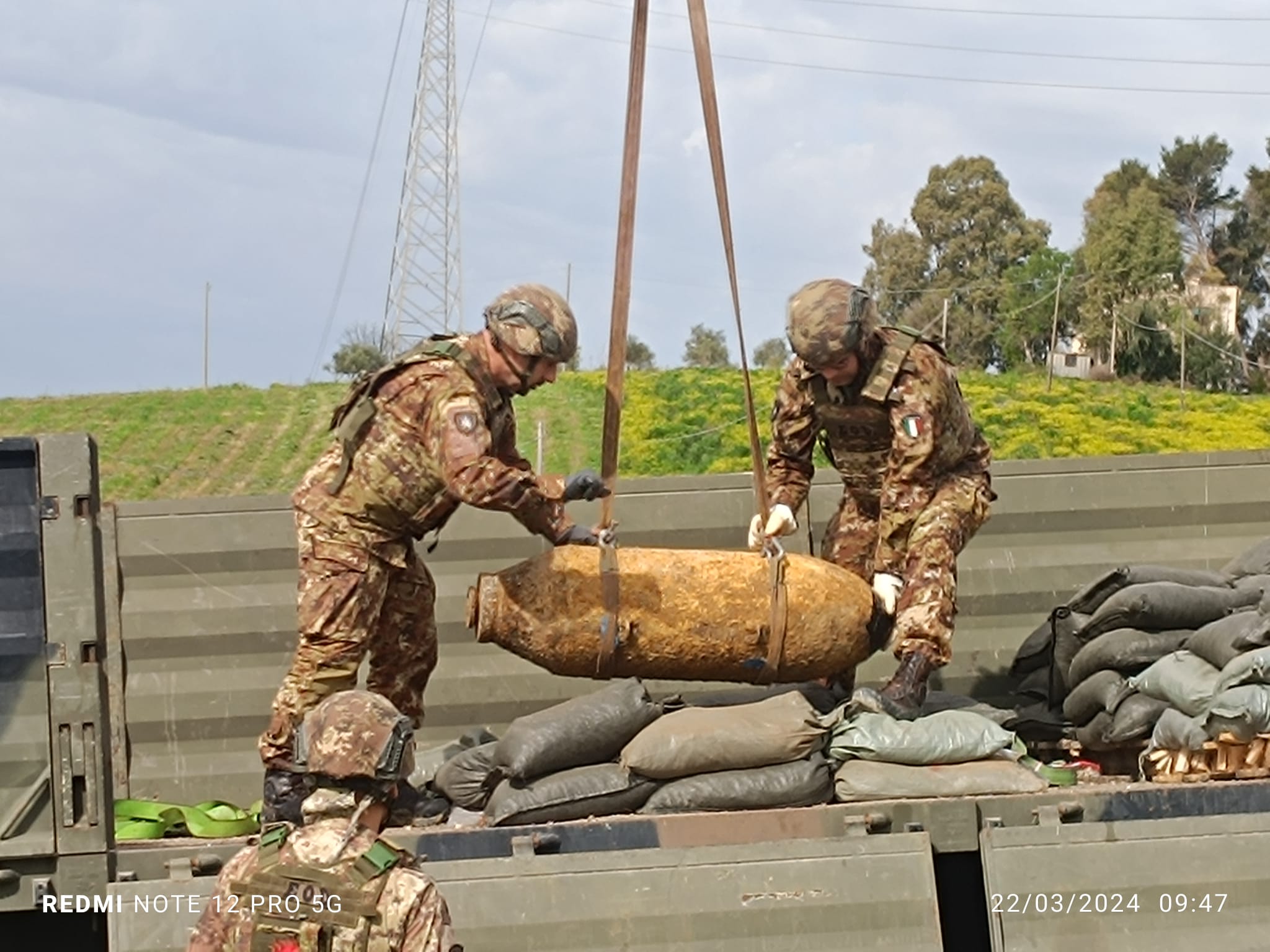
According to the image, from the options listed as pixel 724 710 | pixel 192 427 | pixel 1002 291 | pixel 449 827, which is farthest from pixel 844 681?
pixel 1002 291

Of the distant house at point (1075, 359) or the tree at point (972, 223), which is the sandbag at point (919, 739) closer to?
the distant house at point (1075, 359)

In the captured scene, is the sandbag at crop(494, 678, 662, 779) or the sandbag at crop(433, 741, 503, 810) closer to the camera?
the sandbag at crop(494, 678, 662, 779)

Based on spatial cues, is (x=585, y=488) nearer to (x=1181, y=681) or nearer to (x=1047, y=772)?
(x=1047, y=772)

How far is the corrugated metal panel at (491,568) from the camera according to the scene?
4.76m

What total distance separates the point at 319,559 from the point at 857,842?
1571mm

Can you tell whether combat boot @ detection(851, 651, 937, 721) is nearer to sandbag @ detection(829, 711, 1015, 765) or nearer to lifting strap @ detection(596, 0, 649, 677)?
sandbag @ detection(829, 711, 1015, 765)

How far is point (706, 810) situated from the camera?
3.90 metres

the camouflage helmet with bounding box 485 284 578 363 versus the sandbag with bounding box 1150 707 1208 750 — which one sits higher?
the camouflage helmet with bounding box 485 284 578 363

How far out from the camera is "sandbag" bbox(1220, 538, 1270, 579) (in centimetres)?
474

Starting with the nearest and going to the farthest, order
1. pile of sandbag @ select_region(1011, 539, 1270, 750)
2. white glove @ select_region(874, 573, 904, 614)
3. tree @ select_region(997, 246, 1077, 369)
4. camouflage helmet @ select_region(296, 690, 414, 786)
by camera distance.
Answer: camouflage helmet @ select_region(296, 690, 414, 786) < pile of sandbag @ select_region(1011, 539, 1270, 750) < white glove @ select_region(874, 573, 904, 614) < tree @ select_region(997, 246, 1077, 369)

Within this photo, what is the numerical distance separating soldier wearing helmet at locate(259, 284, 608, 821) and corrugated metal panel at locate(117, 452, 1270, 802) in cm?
37

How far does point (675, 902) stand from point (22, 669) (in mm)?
1355

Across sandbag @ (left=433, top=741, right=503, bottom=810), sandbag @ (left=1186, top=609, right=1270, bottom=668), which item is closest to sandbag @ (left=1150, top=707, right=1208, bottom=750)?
sandbag @ (left=1186, top=609, right=1270, bottom=668)

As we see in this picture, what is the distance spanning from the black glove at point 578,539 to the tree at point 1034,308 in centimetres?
3206
